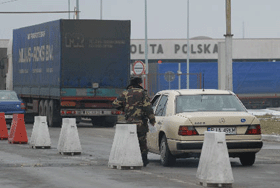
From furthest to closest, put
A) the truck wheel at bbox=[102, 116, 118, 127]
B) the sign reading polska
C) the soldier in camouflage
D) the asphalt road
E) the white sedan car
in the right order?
1. the sign reading polska
2. the truck wheel at bbox=[102, 116, 118, 127]
3. the soldier in camouflage
4. the white sedan car
5. the asphalt road

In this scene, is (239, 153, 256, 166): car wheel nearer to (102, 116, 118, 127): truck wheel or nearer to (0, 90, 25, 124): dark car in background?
(0, 90, 25, 124): dark car in background

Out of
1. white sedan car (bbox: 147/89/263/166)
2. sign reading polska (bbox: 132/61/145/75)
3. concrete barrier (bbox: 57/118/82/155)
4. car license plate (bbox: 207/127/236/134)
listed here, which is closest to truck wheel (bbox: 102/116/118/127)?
sign reading polska (bbox: 132/61/145/75)

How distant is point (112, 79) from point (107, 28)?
197 centimetres

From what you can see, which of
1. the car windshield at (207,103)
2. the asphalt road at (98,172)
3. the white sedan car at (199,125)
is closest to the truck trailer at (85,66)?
the asphalt road at (98,172)

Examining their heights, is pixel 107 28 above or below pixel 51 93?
above

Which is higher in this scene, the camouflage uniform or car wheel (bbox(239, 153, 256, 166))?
the camouflage uniform

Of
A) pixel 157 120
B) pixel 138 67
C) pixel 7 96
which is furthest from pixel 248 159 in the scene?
pixel 138 67

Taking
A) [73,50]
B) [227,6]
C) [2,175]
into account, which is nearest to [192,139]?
[2,175]

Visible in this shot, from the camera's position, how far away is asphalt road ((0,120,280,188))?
12.6 meters

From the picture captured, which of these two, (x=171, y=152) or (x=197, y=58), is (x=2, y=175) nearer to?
(x=171, y=152)

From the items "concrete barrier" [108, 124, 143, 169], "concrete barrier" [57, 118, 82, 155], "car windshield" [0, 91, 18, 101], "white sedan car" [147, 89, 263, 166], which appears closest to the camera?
"concrete barrier" [108, 124, 143, 169]

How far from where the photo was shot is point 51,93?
3416 cm

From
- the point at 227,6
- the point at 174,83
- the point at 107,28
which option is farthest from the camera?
the point at 174,83

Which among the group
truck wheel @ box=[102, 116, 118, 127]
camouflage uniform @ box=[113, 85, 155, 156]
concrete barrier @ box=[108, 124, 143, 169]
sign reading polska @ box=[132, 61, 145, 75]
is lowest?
truck wheel @ box=[102, 116, 118, 127]
